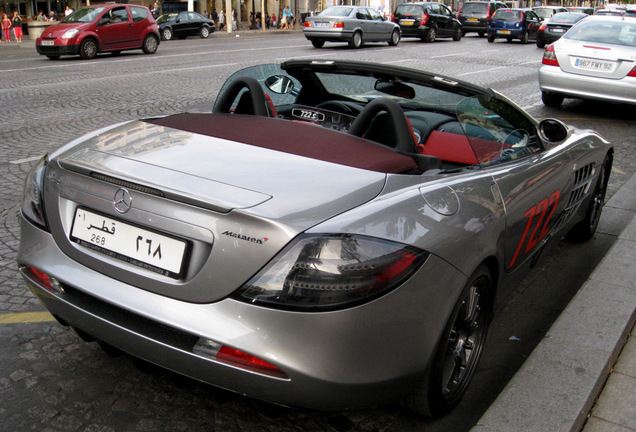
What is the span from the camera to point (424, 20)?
29266mm

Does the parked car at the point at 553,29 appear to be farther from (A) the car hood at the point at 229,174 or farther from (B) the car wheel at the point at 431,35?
(A) the car hood at the point at 229,174

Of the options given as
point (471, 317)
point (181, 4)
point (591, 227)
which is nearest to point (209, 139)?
point (471, 317)

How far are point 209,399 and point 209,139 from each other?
1.10 metres

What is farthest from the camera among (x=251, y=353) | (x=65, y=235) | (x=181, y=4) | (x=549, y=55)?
Result: (x=181, y=4)

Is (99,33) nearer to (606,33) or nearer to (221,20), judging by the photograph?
(606,33)

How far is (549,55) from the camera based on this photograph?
10.9 metres

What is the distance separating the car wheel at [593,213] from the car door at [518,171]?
1.07 m


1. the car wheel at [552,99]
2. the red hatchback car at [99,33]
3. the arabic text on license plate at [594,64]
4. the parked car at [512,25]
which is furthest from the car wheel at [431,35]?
the arabic text on license plate at [594,64]

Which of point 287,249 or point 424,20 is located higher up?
point 424,20

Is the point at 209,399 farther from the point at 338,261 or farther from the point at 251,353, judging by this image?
the point at 338,261

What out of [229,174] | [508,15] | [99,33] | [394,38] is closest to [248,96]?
[229,174]

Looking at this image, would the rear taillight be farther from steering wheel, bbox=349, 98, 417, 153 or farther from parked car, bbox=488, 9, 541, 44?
parked car, bbox=488, 9, 541, 44

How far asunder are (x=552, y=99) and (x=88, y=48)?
44.8 feet

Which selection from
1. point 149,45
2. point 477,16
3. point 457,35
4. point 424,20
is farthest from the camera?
point 477,16
